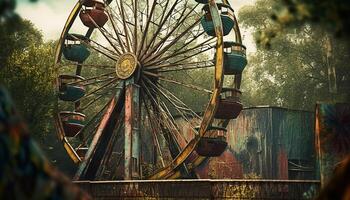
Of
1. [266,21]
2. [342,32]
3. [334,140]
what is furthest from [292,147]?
[342,32]

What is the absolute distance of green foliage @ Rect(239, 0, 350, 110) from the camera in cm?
4033

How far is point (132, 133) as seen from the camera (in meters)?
22.1

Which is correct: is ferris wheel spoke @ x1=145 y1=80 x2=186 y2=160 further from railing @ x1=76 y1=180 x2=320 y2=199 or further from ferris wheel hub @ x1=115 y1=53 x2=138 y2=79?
railing @ x1=76 y1=180 x2=320 y2=199

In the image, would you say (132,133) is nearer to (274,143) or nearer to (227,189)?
(227,189)

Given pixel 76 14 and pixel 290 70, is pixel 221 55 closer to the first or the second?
pixel 76 14

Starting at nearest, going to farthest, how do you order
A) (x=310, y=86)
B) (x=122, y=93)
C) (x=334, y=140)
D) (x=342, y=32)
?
(x=342, y=32)
(x=334, y=140)
(x=122, y=93)
(x=310, y=86)

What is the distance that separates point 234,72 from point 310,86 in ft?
73.2

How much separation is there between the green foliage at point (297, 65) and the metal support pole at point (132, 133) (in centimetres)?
1946

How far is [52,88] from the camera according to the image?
25.2 meters

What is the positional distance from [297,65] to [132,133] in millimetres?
25584

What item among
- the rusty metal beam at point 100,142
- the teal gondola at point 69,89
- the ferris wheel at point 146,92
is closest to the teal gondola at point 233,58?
the ferris wheel at point 146,92

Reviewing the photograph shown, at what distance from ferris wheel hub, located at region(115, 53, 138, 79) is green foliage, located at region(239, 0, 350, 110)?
60.4 ft

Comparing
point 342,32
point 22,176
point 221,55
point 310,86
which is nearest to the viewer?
point 22,176

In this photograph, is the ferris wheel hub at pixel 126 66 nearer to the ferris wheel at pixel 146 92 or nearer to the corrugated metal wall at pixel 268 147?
the ferris wheel at pixel 146 92
